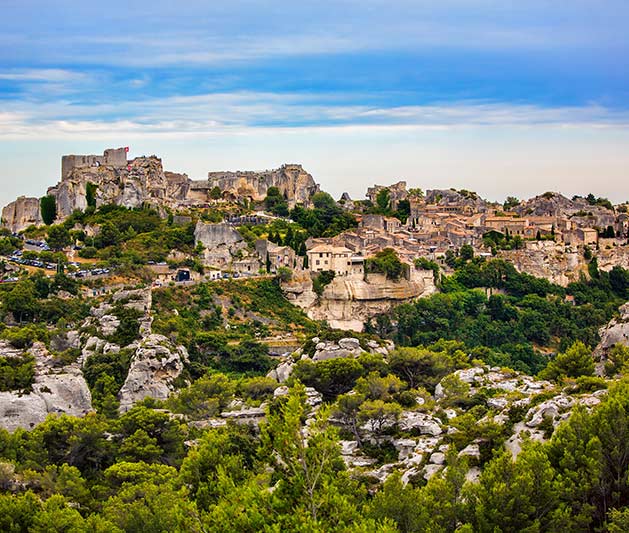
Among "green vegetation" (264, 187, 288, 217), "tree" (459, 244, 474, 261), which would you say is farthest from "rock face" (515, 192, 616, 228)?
"green vegetation" (264, 187, 288, 217)

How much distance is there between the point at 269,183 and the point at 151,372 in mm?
43911

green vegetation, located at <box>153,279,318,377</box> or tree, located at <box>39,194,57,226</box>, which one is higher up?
tree, located at <box>39,194,57,226</box>

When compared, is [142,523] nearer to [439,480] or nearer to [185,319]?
[439,480]

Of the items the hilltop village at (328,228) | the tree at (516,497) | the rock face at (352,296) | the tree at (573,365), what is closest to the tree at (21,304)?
the hilltop village at (328,228)

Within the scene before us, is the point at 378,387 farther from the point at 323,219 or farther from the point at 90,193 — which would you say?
the point at 323,219

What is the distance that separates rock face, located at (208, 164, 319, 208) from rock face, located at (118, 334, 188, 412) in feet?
128

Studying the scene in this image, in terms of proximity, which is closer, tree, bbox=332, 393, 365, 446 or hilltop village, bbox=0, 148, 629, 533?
hilltop village, bbox=0, 148, 629, 533

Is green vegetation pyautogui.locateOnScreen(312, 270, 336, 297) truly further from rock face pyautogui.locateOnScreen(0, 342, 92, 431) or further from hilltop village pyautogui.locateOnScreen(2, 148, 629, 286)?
rock face pyautogui.locateOnScreen(0, 342, 92, 431)

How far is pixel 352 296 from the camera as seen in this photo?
2351 inches

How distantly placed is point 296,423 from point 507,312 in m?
42.4

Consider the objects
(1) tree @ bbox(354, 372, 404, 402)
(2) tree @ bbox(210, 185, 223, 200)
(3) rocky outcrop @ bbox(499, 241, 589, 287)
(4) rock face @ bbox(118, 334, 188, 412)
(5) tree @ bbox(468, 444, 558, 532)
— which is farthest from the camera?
(2) tree @ bbox(210, 185, 223, 200)

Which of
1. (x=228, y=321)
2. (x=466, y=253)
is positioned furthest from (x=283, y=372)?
(x=466, y=253)

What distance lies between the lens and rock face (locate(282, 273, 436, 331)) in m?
58.1

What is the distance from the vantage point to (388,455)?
91.1ft
